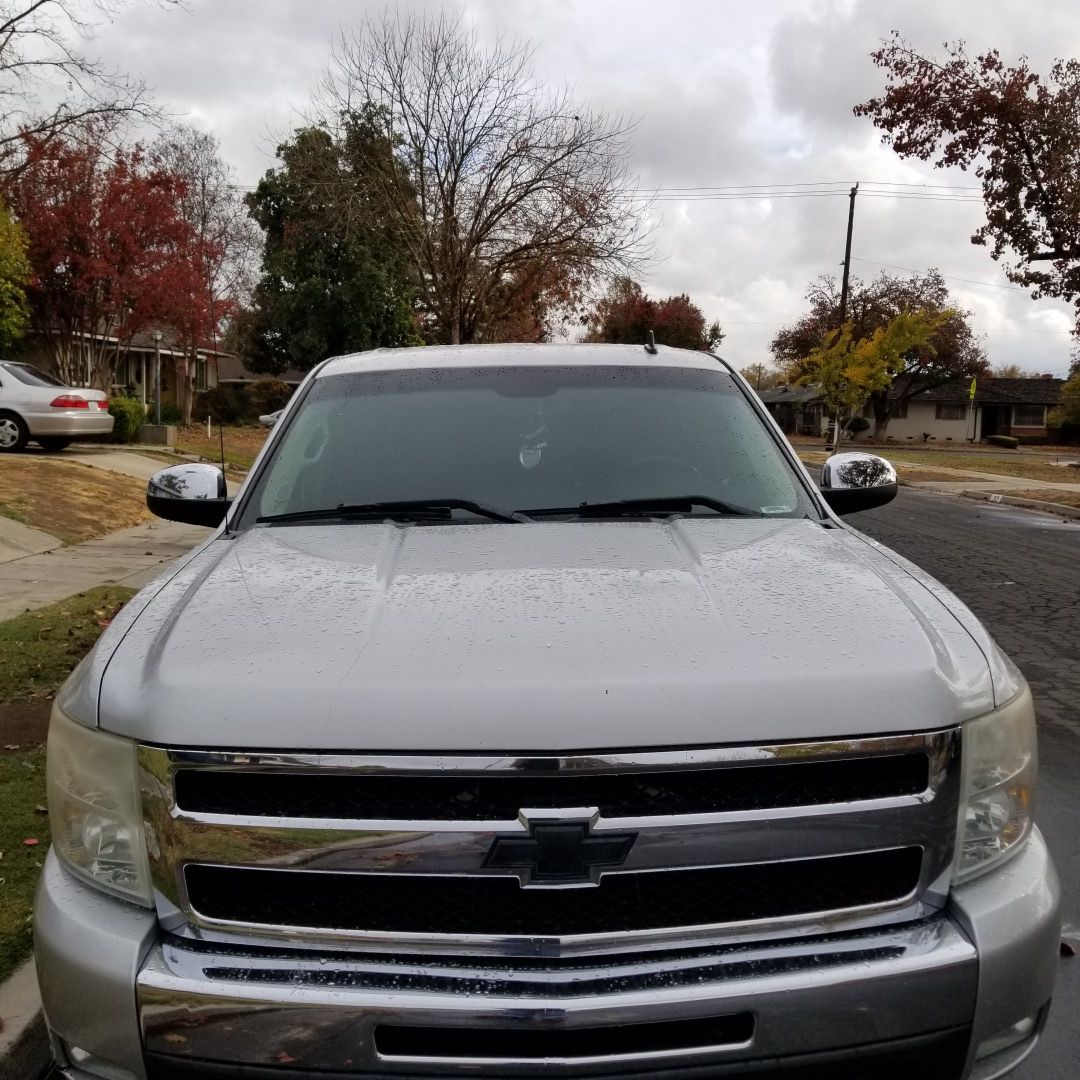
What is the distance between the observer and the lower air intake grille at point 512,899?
1913 mm

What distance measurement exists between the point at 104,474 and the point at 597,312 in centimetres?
1883

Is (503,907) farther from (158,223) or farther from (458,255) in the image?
(158,223)

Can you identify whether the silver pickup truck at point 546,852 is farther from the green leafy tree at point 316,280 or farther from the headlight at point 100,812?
the green leafy tree at point 316,280

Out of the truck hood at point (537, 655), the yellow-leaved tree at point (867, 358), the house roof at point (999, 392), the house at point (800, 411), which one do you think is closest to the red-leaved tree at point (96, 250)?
the truck hood at point (537, 655)

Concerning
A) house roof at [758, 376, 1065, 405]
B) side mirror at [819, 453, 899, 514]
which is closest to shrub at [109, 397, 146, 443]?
side mirror at [819, 453, 899, 514]

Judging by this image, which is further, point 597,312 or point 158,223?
point 597,312

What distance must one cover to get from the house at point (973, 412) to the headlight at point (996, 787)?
74.5 m

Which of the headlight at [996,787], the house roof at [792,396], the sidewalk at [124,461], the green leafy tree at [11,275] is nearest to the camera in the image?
the headlight at [996,787]

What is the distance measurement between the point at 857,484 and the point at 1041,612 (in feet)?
18.6

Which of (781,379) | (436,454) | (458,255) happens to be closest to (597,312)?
(458,255)

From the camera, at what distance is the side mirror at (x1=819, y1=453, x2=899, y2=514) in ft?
12.2

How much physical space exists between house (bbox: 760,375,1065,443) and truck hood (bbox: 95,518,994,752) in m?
74.4

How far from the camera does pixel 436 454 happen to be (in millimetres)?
3377

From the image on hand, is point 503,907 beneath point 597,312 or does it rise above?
beneath
